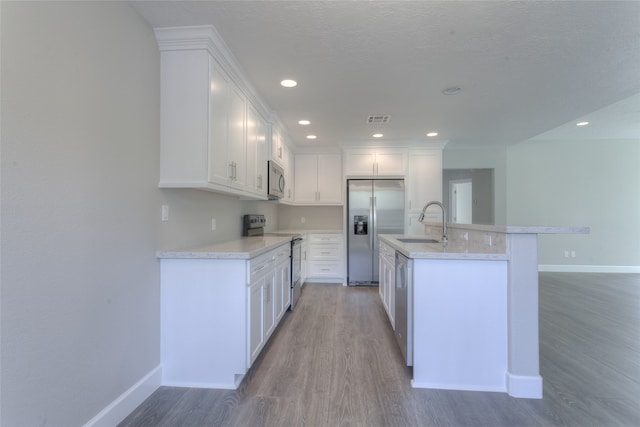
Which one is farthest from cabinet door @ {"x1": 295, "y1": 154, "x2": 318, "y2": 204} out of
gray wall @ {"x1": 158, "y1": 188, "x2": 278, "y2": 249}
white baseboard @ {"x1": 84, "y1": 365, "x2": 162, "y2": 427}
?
white baseboard @ {"x1": 84, "y1": 365, "x2": 162, "y2": 427}

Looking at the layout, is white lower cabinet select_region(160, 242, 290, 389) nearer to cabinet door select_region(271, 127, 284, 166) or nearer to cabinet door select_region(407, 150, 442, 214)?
cabinet door select_region(271, 127, 284, 166)

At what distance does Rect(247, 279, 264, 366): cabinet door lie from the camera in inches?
77.2

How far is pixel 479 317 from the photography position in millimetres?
1920

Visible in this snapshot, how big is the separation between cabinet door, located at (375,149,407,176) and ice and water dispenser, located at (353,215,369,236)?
2.55 feet

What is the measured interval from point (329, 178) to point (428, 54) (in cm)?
310

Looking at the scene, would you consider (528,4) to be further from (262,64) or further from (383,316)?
(383,316)

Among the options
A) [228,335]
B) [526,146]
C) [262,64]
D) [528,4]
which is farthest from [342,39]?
[526,146]

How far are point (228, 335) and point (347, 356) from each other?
1008mm

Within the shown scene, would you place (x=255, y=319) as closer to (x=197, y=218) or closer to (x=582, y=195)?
(x=197, y=218)

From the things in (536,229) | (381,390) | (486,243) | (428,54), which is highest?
(428,54)

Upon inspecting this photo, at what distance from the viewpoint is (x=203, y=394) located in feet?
6.08

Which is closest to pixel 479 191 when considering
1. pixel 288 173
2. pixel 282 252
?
pixel 288 173

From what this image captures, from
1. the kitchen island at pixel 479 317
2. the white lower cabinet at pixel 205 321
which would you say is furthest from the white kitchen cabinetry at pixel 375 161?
the white lower cabinet at pixel 205 321

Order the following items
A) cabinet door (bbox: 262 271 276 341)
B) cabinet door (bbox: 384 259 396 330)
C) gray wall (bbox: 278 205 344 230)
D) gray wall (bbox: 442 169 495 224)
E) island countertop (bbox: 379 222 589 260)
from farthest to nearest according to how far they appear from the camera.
A: gray wall (bbox: 442 169 495 224)
gray wall (bbox: 278 205 344 230)
cabinet door (bbox: 384 259 396 330)
cabinet door (bbox: 262 271 276 341)
island countertop (bbox: 379 222 589 260)
